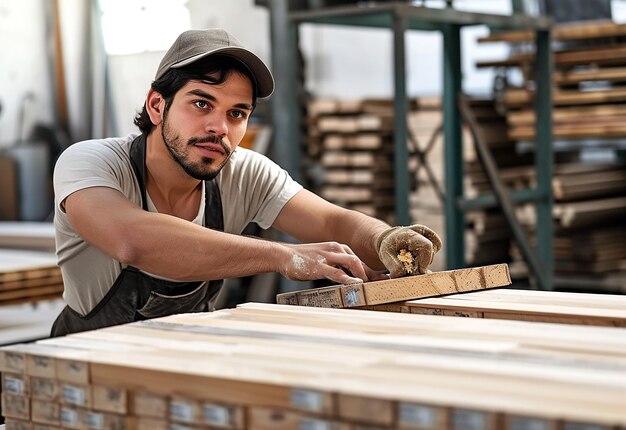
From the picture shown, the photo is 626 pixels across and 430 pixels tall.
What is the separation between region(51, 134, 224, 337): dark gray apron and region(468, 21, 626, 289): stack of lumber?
4.97 meters

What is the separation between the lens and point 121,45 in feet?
30.8

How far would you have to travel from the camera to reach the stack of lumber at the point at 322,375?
1.52m

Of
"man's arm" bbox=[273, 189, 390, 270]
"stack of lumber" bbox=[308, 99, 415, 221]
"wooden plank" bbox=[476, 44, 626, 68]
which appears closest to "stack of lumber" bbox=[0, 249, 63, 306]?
"man's arm" bbox=[273, 189, 390, 270]

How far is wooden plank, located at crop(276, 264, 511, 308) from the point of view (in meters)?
2.57

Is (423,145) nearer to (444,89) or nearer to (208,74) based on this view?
(444,89)

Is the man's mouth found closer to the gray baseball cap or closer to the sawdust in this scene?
the gray baseball cap

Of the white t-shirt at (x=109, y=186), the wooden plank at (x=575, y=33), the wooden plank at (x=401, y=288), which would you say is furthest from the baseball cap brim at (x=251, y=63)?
the wooden plank at (x=575, y=33)

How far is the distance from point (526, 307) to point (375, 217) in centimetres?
625

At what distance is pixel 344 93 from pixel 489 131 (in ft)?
10.1

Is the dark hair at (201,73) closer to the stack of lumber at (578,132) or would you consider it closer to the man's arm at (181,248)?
the man's arm at (181,248)

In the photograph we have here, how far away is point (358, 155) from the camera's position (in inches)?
344

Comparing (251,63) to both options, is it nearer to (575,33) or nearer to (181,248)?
(181,248)

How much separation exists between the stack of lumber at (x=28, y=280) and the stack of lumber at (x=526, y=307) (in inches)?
117

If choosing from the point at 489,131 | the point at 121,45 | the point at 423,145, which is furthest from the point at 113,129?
the point at 489,131
